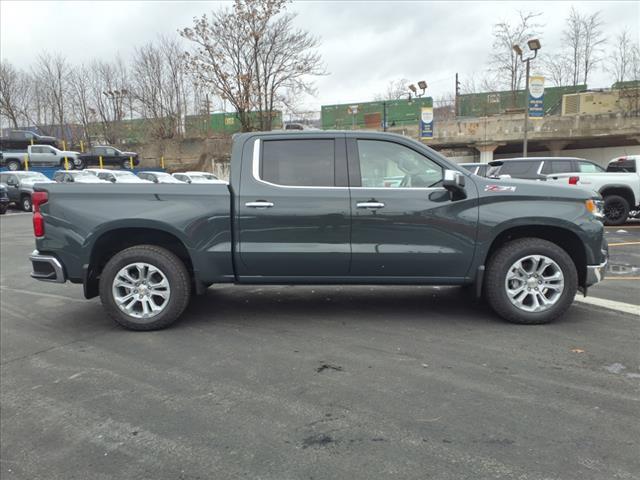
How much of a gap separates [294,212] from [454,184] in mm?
1518

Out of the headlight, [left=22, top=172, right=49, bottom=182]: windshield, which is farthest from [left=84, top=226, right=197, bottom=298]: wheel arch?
[left=22, top=172, right=49, bottom=182]: windshield

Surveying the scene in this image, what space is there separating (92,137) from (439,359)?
5561 centimetres

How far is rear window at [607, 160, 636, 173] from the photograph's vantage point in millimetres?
12820

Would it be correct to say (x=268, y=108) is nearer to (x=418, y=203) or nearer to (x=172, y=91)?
(x=172, y=91)

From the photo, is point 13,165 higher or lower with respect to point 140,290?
higher

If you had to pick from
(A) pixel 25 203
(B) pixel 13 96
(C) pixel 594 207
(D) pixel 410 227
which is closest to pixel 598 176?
(C) pixel 594 207

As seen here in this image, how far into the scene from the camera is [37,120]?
56.4 meters

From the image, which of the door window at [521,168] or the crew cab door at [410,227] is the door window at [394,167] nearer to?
the crew cab door at [410,227]

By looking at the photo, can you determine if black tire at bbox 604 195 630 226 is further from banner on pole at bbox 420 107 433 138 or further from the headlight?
banner on pole at bbox 420 107 433 138

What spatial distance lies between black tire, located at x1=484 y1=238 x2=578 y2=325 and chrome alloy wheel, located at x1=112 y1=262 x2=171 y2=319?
10.5 ft

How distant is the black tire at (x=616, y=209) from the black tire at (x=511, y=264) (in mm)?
9534

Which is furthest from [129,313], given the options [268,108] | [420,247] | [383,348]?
[268,108]

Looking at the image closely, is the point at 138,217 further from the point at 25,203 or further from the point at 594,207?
the point at 25,203

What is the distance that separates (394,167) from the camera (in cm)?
478
